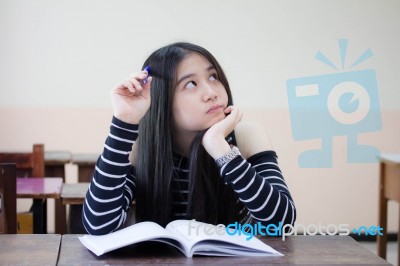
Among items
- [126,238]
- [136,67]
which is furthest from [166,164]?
[136,67]

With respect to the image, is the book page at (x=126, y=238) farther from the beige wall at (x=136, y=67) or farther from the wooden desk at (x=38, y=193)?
the beige wall at (x=136, y=67)

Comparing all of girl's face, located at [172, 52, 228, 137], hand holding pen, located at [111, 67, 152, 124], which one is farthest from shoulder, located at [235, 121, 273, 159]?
hand holding pen, located at [111, 67, 152, 124]

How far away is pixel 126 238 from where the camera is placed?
0.97m

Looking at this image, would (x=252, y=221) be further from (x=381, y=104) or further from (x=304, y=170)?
(x=304, y=170)

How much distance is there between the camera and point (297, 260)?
93cm

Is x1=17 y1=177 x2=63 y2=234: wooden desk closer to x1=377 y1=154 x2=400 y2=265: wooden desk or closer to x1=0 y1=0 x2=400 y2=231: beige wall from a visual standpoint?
x1=0 y1=0 x2=400 y2=231: beige wall

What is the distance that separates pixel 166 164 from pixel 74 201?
1.18 meters

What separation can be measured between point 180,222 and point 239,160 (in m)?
0.19

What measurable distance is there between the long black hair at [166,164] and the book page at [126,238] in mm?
263

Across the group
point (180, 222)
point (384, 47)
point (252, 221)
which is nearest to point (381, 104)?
point (384, 47)

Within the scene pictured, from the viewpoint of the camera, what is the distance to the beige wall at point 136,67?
3.32 meters

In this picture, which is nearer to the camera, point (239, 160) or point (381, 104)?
point (239, 160)

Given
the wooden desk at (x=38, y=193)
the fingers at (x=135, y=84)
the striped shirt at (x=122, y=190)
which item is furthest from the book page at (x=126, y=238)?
the wooden desk at (x=38, y=193)

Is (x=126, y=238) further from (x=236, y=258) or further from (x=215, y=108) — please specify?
(x=215, y=108)
